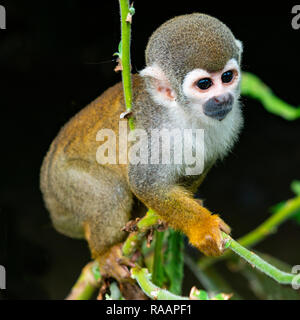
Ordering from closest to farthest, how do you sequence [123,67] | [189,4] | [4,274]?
[123,67]
[4,274]
[189,4]

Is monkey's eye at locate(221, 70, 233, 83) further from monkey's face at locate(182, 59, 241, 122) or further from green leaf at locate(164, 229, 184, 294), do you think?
green leaf at locate(164, 229, 184, 294)

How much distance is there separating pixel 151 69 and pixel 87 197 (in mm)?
970

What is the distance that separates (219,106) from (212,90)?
0.09 m

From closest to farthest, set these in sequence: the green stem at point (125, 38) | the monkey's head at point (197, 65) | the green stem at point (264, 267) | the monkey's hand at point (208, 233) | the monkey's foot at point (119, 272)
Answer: the green stem at point (264, 267) → the green stem at point (125, 38) → the monkey's hand at point (208, 233) → the monkey's head at point (197, 65) → the monkey's foot at point (119, 272)

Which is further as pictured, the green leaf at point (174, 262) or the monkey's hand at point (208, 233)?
the green leaf at point (174, 262)

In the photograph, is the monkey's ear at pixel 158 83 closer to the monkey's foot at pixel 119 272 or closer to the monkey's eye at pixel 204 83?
the monkey's eye at pixel 204 83

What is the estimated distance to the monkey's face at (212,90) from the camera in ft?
7.89

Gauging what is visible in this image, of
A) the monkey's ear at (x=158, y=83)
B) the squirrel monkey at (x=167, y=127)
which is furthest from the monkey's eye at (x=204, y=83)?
the monkey's ear at (x=158, y=83)

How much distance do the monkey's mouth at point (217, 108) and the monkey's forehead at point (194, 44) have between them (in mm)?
173

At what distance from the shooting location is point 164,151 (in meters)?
2.57
